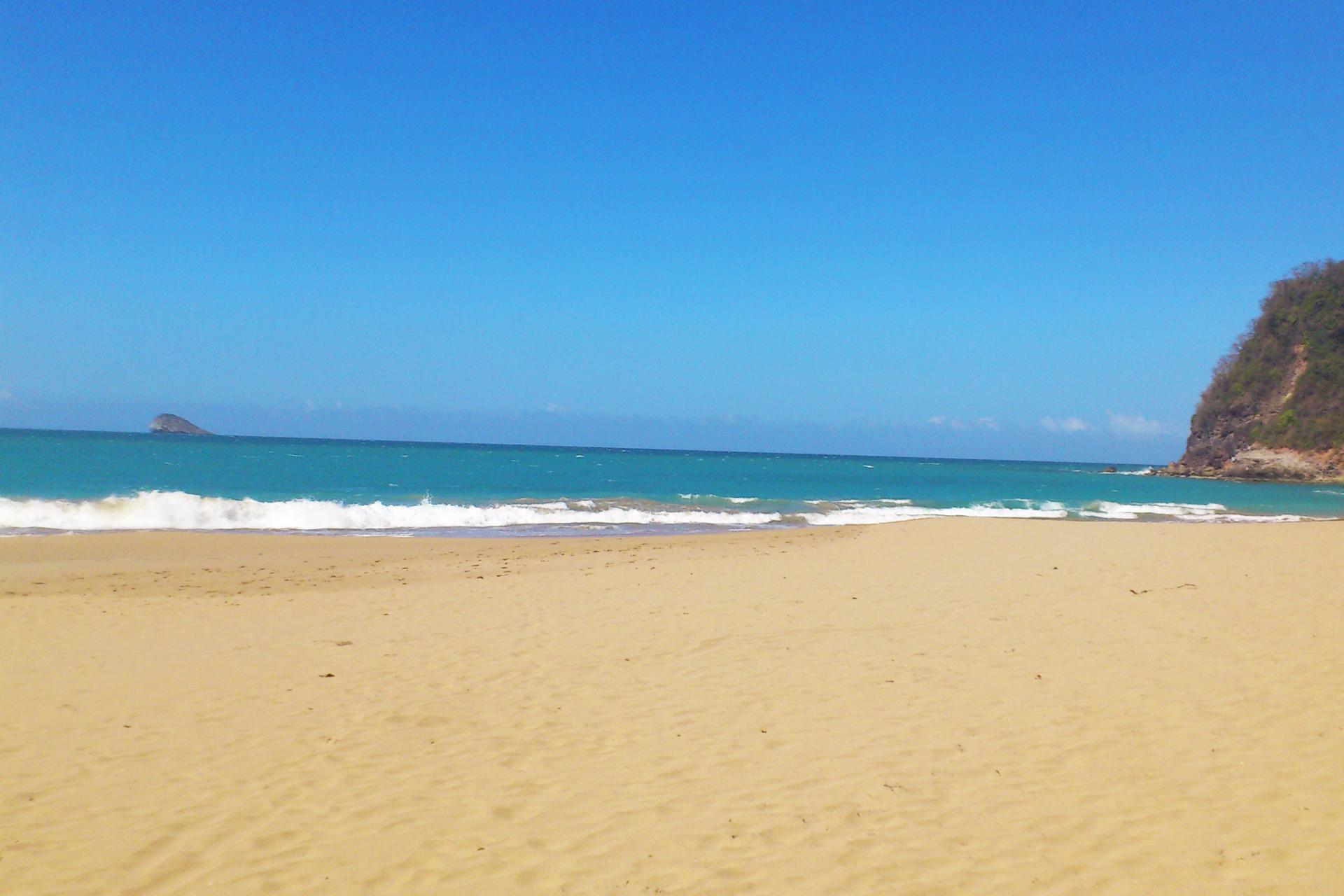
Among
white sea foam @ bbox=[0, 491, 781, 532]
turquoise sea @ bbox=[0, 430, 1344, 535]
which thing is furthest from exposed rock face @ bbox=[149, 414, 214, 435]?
white sea foam @ bbox=[0, 491, 781, 532]

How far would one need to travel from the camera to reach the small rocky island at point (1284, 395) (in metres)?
67.8

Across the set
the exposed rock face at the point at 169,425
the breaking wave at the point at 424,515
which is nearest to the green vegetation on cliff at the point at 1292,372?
the breaking wave at the point at 424,515

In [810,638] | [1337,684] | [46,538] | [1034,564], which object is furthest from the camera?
[46,538]

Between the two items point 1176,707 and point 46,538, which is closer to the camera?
point 1176,707

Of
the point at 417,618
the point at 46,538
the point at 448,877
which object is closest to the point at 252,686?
the point at 417,618

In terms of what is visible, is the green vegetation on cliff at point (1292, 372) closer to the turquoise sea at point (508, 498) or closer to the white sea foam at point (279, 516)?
the turquoise sea at point (508, 498)

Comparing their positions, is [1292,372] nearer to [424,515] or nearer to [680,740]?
[424,515]

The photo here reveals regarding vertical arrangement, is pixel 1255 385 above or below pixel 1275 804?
above

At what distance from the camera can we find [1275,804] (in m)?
4.62

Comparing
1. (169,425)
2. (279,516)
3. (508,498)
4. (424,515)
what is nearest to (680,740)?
(424,515)

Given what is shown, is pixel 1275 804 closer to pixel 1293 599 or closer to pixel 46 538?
pixel 1293 599

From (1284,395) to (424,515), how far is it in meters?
76.0

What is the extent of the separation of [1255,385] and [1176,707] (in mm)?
84094

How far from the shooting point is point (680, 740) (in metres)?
5.73
